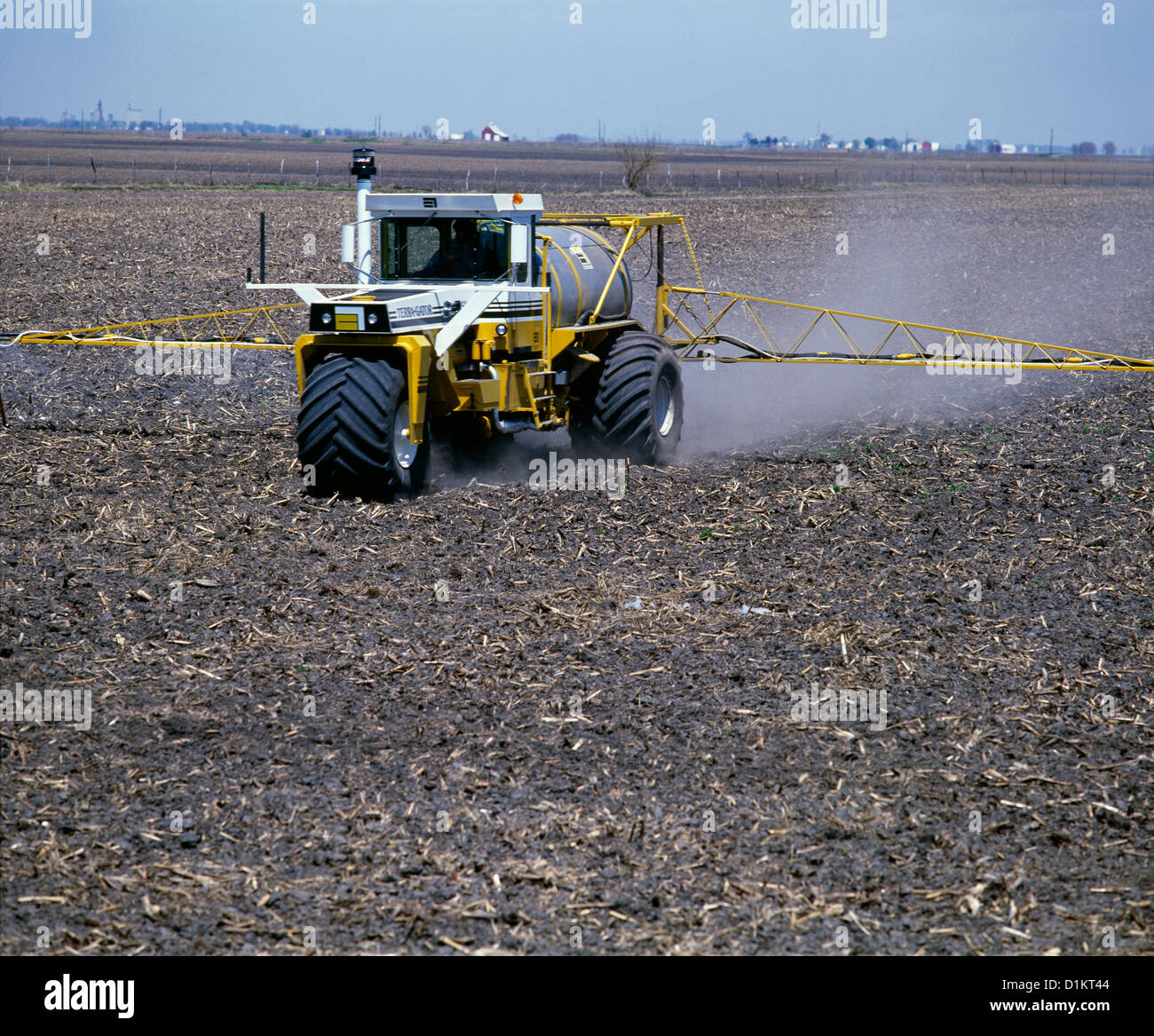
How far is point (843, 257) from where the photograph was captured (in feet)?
97.7

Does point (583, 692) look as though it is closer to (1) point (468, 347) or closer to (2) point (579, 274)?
(1) point (468, 347)

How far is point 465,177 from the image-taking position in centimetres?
7106

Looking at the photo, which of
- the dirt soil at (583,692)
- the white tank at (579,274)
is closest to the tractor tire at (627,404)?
the white tank at (579,274)

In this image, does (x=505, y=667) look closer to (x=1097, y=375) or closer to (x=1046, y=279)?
(x=1097, y=375)

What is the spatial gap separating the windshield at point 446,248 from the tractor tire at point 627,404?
5.20 ft

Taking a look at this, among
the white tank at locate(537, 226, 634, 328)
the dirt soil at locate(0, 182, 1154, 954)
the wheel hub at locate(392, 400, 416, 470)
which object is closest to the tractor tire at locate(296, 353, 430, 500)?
the wheel hub at locate(392, 400, 416, 470)

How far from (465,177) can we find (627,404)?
206 ft

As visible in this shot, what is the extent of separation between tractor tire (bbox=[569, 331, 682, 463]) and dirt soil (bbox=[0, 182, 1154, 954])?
Answer: 1.93 ft

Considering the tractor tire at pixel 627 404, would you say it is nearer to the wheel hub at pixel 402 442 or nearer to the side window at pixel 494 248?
the side window at pixel 494 248

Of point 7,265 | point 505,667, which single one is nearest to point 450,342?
point 505,667

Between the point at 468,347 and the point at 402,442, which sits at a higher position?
the point at 468,347

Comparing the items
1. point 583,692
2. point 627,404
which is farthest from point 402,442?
point 583,692
